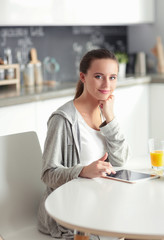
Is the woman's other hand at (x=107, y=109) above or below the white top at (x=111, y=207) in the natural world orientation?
above

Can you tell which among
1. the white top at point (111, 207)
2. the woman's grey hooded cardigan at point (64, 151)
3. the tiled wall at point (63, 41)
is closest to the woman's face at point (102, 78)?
the woman's grey hooded cardigan at point (64, 151)

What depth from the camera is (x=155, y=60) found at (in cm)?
435

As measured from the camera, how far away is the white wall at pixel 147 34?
419cm

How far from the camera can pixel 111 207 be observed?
137cm

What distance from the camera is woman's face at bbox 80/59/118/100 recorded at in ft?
5.98

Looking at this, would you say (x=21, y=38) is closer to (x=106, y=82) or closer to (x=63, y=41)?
(x=63, y=41)

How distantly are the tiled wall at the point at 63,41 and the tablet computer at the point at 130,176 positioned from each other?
1.94m

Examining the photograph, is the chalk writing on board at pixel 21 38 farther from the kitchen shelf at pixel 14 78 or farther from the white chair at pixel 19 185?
the white chair at pixel 19 185

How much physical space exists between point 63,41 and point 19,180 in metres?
2.12

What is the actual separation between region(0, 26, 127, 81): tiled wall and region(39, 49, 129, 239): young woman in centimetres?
166

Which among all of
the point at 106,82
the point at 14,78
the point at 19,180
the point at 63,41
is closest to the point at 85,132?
the point at 106,82

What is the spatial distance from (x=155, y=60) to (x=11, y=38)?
4.86ft

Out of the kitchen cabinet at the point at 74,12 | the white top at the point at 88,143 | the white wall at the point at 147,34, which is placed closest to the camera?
the white top at the point at 88,143

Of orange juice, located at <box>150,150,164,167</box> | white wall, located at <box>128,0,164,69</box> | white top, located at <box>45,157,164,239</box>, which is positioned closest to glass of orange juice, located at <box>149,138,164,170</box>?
orange juice, located at <box>150,150,164,167</box>
